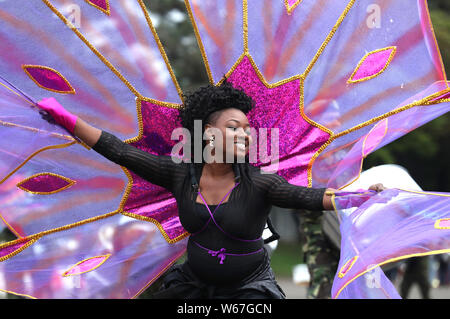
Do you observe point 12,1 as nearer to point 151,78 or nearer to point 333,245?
point 151,78

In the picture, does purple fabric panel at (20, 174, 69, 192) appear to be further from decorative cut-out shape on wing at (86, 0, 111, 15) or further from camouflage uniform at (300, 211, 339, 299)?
camouflage uniform at (300, 211, 339, 299)

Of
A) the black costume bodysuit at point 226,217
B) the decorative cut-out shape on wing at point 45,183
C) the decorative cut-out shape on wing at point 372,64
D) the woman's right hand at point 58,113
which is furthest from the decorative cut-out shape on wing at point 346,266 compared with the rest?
the decorative cut-out shape on wing at point 45,183

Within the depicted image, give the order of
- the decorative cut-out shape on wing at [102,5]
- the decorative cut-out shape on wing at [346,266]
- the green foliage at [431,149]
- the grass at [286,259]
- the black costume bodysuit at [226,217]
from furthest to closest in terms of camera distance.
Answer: the grass at [286,259]
the green foliage at [431,149]
the decorative cut-out shape on wing at [102,5]
the black costume bodysuit at [226,217]
the decorative cut-out shape on wing at [346,266]

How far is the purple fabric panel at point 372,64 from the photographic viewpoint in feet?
9.41

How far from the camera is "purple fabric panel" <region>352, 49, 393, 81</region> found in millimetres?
2869

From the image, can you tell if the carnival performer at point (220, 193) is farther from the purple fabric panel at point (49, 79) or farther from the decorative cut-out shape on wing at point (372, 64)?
the decorative cut-out shape on wing at point (372, 64)

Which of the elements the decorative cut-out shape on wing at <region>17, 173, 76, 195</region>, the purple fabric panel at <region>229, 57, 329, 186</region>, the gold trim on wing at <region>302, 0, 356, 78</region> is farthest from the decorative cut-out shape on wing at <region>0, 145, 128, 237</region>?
the gold trim on wing at <region>302, 0, 356, 78</region>

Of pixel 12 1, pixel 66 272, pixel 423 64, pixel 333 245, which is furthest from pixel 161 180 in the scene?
pixel 333 245

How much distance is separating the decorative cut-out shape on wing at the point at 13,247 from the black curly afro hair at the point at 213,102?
96cm

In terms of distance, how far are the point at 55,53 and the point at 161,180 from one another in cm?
76

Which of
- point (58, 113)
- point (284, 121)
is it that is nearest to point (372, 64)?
point (284, 121)

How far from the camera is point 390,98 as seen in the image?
2.86 meters

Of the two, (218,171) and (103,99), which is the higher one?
(103,99)

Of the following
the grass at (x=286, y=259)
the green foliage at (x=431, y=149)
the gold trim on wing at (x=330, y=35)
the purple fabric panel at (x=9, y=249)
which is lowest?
the purple fabric panel at (x=9, y=249)
